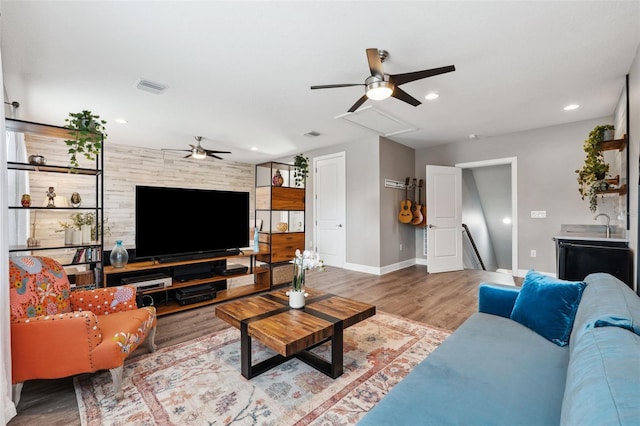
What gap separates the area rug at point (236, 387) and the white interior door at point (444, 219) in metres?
3.03

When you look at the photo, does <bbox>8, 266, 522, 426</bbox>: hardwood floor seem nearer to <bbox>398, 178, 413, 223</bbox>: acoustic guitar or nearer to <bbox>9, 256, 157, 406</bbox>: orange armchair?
<bbox>9, 256, 157, 406</bbox>: orange armchair

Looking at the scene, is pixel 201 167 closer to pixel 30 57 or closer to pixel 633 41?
pixel 30 57

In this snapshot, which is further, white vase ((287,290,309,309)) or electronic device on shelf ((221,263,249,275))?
electronic device on shelf ((221,263,249,275))

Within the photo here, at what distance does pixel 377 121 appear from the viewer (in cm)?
A: 431

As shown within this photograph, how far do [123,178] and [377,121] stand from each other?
5.13 metres

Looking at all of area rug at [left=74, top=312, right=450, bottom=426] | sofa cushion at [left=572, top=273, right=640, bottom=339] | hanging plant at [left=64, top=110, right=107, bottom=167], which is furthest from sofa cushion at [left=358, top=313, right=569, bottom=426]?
hanging plant at [left=64, top=110, right=107, bottom=167]

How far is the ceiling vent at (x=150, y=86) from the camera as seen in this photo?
300cm

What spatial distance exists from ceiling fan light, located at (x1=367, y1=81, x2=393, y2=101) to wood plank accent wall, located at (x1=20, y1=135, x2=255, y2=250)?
2.42 metres

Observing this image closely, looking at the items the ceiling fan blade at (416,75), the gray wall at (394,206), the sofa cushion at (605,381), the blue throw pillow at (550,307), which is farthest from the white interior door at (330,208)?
the sofa cushion at (605,381)

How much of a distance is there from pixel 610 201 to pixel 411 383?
4.75 m

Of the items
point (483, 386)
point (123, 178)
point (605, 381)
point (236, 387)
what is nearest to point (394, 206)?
point (236, 387)

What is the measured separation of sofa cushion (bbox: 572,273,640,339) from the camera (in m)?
1.04

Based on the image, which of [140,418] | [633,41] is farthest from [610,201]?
[140,418]

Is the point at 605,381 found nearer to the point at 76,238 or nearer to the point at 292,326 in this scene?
the point at 292,326
